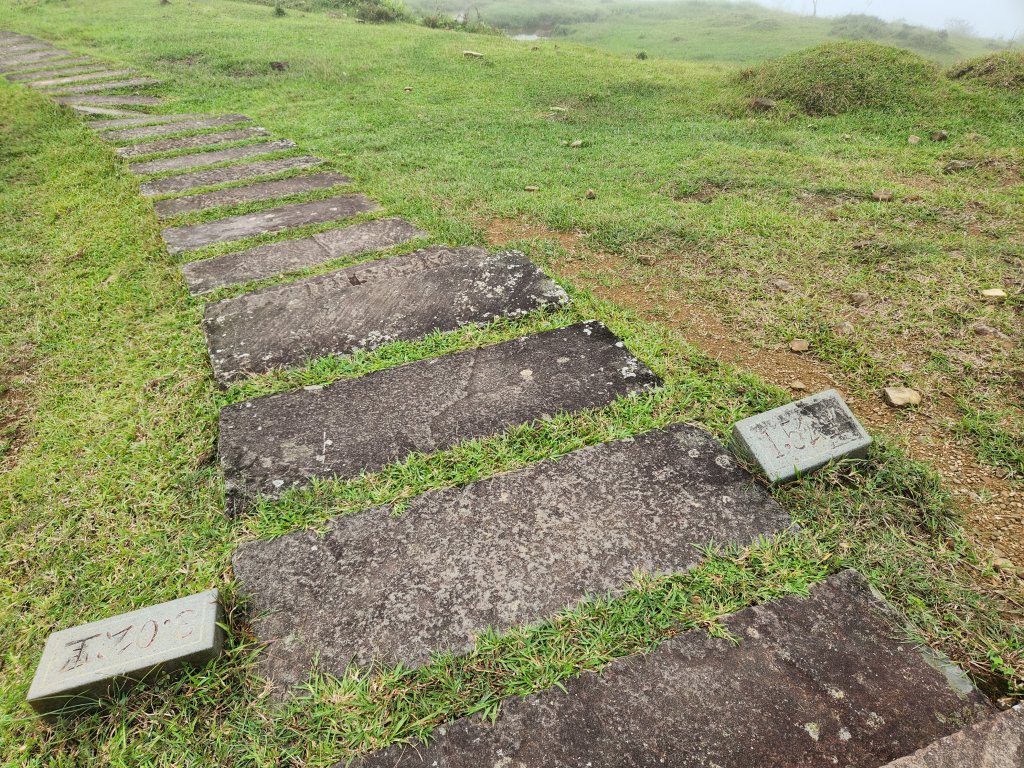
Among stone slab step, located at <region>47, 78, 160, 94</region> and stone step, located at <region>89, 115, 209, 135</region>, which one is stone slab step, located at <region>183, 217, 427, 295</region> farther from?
stone slab step, located at <region>47, 78, 160, 94</region>

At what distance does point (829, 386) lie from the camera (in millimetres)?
2352

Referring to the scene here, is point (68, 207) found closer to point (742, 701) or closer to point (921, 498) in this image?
point (742, 701)

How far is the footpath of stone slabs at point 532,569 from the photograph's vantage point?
4.15 ft

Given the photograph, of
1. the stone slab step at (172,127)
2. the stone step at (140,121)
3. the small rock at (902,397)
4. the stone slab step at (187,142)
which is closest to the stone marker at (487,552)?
the small rock at (902,397)

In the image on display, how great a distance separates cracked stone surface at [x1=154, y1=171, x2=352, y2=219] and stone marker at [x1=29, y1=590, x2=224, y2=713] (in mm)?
3483

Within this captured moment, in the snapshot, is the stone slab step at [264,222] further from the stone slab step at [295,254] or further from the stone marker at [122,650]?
the stone marker at [122,650]

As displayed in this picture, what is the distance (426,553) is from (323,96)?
25.4ft

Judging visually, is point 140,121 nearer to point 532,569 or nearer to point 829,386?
point 532,569

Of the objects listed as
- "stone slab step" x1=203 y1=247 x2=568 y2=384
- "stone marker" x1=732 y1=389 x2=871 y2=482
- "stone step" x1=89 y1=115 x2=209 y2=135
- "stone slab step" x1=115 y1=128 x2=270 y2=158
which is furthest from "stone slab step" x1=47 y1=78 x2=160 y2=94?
"stone marker" x1=732 y1=389 x2=871 y2=482

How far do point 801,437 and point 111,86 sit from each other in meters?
9.44

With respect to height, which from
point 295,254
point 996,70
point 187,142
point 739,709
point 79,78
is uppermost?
point 996,70

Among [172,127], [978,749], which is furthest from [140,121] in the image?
[978,749]

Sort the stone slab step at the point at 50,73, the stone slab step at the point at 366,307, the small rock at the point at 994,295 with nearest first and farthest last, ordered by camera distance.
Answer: the stone slab step at the point at 366,307 → the small rock at the point at 994,295 → the stone slab step at the point at 50,73

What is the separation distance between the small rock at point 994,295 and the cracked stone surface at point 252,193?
4.48 metres
